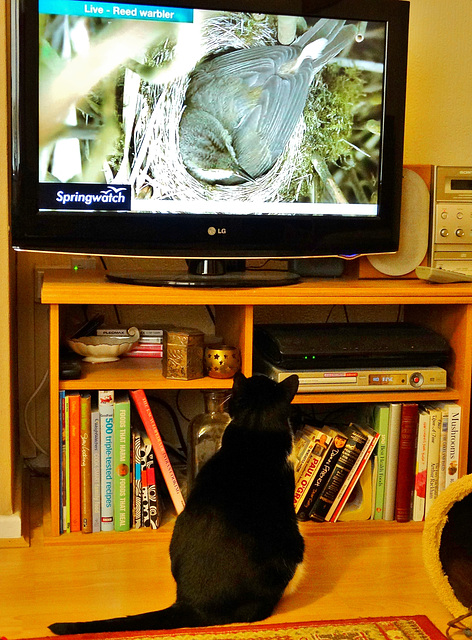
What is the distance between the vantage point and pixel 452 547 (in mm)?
1579

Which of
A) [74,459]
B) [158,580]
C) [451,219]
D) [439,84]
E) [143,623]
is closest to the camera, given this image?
[143,623]

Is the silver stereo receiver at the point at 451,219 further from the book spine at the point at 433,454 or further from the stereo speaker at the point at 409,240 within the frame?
the book spine at the point at 433,454

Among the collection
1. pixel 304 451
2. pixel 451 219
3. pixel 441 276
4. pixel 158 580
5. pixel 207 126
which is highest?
pixel 207 126

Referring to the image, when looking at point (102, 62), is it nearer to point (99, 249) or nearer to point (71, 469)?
point (99, 249)

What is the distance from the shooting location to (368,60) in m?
2.00

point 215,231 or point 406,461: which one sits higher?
point 215,231

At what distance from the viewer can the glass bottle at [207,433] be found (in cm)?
194

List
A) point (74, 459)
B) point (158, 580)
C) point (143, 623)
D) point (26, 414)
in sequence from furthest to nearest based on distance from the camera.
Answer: point (26, 414) → point (74, 459) → point (158, 580) → point (143, 623)

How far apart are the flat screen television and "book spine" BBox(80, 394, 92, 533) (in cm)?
38

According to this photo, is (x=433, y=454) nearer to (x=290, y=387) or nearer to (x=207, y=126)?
(x=290, y=387)

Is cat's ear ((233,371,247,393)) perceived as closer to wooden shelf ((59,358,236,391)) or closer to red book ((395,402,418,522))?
wooden shelf ((59,358,236,391))

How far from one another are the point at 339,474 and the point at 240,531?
1.91ft

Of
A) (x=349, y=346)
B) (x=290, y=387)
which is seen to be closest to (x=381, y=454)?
(x=349, y=346)

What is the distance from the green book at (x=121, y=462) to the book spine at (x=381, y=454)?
61 cm
